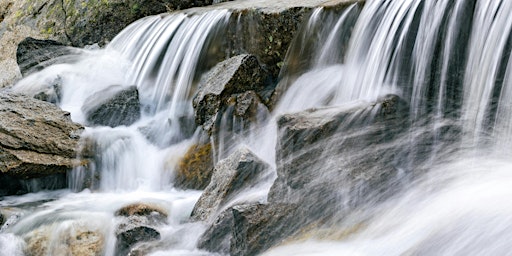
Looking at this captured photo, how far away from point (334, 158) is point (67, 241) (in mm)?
2306

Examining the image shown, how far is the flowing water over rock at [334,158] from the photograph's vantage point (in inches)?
171

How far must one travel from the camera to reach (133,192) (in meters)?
6.91

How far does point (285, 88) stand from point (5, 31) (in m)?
7.19

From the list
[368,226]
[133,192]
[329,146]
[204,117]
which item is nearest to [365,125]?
[329,146]

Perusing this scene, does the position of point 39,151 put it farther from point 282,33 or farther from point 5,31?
point 5,31

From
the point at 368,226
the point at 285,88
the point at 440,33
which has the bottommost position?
the point at 368,226

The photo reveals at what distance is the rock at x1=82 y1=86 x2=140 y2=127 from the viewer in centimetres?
805

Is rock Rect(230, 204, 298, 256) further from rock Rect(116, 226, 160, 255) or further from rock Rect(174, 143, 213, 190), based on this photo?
rock Rect(174, 143, 213, 190)

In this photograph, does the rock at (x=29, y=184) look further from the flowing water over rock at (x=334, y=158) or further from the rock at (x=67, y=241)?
the rock at (x=67, y=241)

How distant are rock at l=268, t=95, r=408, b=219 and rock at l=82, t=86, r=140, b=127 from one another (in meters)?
3.28

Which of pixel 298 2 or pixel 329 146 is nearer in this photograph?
pixel 329 146

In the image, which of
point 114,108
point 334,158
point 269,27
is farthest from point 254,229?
point 114,108

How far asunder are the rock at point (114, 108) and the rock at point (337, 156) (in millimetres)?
3282

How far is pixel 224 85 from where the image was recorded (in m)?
7.01
